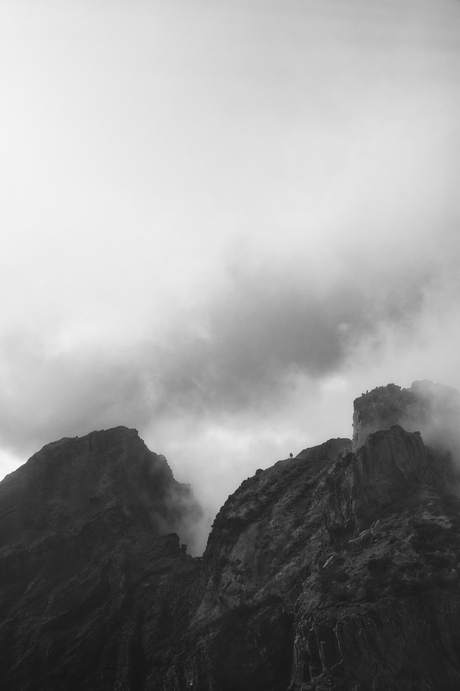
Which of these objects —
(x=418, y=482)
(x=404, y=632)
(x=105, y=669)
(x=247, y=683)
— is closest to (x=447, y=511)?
(x=418, y=482)

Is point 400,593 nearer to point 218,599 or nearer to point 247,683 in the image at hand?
point 247,683

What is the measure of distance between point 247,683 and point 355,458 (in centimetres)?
7999

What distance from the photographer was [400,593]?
490 feet

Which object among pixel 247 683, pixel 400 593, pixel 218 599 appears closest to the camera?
pixel 400 593

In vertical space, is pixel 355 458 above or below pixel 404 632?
above

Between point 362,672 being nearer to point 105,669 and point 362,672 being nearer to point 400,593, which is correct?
point 400,593

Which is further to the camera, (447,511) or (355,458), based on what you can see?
(355,458)

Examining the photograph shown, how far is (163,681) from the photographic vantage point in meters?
184

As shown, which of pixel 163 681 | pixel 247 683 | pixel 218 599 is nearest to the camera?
pixel 247 683

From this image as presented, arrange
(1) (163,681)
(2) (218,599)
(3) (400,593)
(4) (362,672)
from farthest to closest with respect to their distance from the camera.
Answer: (2) (218,599)
(1) (163,681)
(3) (400,593)
(4) (362,672)

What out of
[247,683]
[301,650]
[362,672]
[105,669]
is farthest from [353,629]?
[105,669]

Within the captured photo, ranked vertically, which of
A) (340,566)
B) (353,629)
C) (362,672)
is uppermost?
(340,566)

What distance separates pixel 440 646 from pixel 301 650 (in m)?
38.2

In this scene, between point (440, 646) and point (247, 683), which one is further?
point (247, 683)
